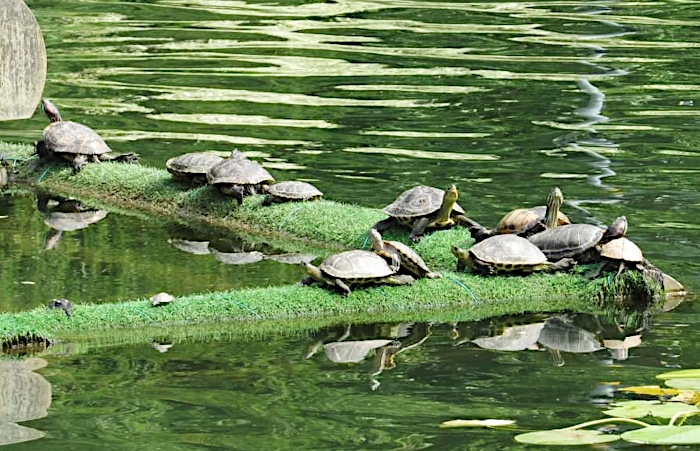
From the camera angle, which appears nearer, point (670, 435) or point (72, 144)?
point (670, 435)

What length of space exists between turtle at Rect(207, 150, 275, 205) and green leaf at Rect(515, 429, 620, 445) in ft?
17.6

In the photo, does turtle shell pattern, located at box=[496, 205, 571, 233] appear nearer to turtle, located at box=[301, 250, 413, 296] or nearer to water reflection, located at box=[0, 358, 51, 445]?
turtle, located at box=[301, 250, 413, 296]

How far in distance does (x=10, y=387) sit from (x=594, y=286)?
11.4 feet

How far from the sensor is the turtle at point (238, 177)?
1018 centimetres

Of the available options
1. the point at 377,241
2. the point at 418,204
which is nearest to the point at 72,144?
the point at 418,204

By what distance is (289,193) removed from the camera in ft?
33.2

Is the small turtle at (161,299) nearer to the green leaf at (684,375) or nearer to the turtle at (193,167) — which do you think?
the green leaf at (684,375)

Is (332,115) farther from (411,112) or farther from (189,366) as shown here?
(189,366)

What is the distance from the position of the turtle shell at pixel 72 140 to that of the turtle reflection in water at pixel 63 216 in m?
0.54

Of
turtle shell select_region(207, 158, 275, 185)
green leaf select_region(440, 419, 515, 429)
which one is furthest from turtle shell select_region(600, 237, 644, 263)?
turtle shell select_region(207, 158, 275, 185)

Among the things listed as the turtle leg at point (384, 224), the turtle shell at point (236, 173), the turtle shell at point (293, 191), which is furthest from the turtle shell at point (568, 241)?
the turtle shell at point (236, 173)

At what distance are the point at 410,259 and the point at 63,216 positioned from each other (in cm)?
343

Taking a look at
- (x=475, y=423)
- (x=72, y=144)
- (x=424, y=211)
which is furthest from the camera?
(x=72, y=144)

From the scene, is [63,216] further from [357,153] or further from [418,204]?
[357,153]
